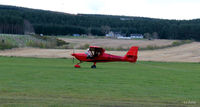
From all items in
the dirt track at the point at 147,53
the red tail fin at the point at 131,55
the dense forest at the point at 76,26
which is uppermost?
the dense forest at the point at 76,26

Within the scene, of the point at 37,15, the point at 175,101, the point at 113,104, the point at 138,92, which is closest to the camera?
the point at 113,104

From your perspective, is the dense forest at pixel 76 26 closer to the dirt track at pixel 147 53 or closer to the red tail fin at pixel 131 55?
the dirt track at pixel 147 53

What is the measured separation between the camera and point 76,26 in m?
101

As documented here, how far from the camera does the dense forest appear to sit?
90.9 m

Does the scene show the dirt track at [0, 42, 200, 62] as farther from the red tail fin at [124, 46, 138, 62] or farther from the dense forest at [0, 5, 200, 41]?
the dense forest at [0, 5, 200, 41]

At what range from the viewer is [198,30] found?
9450 cm

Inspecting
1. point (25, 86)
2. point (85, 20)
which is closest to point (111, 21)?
point (85, 20)

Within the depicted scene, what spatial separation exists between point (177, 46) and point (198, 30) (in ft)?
110

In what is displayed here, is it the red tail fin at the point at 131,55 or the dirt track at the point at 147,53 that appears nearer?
the red tail fin at the point at 131,55

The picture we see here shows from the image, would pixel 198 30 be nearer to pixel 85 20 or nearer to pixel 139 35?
pixel 139 35

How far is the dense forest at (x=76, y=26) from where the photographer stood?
90.9 m

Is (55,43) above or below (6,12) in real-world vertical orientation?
below

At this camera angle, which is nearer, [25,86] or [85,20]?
[25,86]

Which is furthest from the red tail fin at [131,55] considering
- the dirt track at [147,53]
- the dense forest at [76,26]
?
the dense forest at [76,26]
